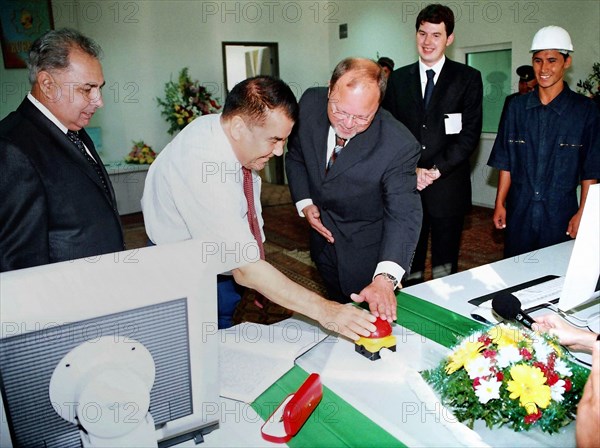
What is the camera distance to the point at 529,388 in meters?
0.99

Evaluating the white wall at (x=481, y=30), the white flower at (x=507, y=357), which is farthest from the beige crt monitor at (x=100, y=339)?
the white wall at (x=481, y=30)

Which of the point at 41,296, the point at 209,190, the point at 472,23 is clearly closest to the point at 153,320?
the point at 41,296

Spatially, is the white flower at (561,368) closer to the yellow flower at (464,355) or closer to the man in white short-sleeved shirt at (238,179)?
the yellow flower at (464,355)

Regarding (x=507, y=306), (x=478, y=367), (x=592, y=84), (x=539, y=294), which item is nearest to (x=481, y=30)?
(x=592, y=84)

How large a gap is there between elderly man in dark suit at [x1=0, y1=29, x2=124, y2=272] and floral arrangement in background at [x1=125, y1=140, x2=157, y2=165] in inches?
208

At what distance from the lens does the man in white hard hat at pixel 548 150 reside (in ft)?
8.36

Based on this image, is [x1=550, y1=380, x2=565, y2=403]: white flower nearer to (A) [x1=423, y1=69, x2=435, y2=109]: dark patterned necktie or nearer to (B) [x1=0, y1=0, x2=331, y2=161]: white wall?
(A) [x1=423, y1=69, x2=435, y2=109]: dark patterned necktie

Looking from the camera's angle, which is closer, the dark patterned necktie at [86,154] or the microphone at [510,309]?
the microphone at [510,309]

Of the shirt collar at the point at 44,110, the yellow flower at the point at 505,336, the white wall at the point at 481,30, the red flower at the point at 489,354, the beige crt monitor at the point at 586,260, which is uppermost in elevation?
the white wall at the point at 481,30

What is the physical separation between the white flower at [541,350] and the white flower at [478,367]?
0.10 m

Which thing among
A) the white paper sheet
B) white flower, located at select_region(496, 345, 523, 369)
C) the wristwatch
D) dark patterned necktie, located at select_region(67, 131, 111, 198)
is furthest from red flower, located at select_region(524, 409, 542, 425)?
dark patterned necktie, located at select_region(67, 131, 111, 198)

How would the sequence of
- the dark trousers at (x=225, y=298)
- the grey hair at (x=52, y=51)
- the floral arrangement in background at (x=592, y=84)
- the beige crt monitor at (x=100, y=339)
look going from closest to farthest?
the beige crt monitor at (x=100, y=339) → the grey hair at (x=52, y=51) → the dark trousers at (x=225, y=298) → the floral arrangement in background at (x=592, y=84)

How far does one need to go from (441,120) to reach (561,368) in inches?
78.5

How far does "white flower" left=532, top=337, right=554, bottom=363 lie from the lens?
3.41ft
